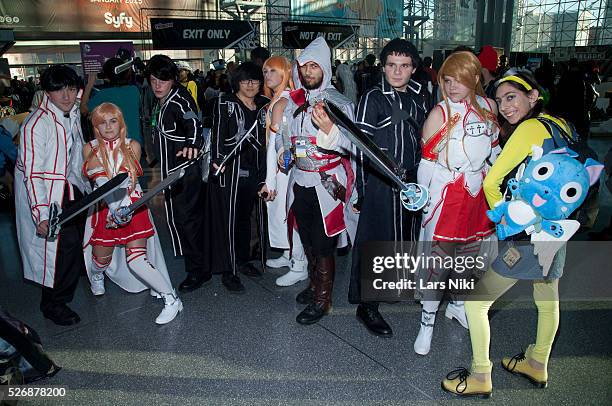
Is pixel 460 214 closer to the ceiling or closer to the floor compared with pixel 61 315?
closer to the ceiling

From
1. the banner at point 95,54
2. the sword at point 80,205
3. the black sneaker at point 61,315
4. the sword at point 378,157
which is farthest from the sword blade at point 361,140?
the banner at point 95,54

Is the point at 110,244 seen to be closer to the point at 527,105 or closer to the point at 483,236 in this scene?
the point at 483,236

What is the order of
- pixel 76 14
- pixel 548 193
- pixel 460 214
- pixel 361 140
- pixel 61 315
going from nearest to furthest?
pixel 548 193 → pixel 361 140 → pixel 460 214 → pixel 61 315 → pixel 76 14

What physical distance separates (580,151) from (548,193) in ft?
0.90

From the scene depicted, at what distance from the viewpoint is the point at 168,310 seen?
3232mm

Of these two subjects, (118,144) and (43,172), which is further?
(118,144)

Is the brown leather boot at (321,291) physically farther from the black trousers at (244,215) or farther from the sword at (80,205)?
the sword at (80,205)

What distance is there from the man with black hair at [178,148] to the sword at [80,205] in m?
A: 0.73

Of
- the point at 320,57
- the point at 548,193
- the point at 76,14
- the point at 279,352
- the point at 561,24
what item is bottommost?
the point at 279,352

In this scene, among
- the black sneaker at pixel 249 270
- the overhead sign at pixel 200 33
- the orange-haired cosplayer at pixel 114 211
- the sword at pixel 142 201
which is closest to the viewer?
the sword at pixel 142 201

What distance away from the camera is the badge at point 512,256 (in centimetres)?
215

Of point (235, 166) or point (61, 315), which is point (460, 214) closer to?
point (235, 166)

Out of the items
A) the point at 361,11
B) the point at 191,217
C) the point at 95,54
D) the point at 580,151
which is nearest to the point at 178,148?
the point at 191,217

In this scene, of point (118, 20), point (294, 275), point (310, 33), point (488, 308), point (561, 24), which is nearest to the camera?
point (488, 308)
